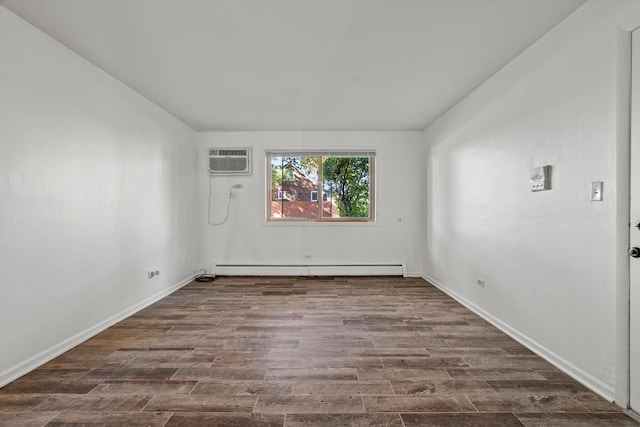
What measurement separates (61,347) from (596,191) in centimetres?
392

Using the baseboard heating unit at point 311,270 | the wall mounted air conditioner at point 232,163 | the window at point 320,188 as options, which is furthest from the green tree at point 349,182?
the wall mounted air conditioner at point 232,163

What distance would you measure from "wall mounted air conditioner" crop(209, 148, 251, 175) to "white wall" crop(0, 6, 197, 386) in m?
1.21

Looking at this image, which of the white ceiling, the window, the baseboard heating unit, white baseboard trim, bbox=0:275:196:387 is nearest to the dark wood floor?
white baseboard trim, bbox=0:275:196:387

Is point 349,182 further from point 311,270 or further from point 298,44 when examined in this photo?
point 298,44

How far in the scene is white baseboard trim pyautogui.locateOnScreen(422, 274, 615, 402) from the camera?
5.74 feet

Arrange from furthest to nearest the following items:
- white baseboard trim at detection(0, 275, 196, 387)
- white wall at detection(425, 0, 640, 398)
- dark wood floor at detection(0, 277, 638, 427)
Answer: white baseboard trim at detection(0, 275, 196, 387), white wall at detection(425, 0, 640, 398), dark wood floor at detection(0, 277, 638, 427)

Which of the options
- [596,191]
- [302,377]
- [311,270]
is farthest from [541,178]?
[311,270]

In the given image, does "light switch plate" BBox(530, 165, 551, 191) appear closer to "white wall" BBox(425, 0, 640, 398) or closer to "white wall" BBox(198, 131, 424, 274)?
"white wall" BBox(425, 0, 640, 398)

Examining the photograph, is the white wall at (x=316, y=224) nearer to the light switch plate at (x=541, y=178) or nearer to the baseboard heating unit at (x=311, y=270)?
the baseboard heating unit at (x=311, y=270)

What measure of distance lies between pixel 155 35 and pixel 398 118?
3.10 meters

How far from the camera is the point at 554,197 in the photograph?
211cm

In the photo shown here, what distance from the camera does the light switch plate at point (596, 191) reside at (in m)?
1.76

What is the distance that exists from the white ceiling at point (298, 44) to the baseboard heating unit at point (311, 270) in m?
2.54

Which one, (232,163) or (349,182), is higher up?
(232,163)
